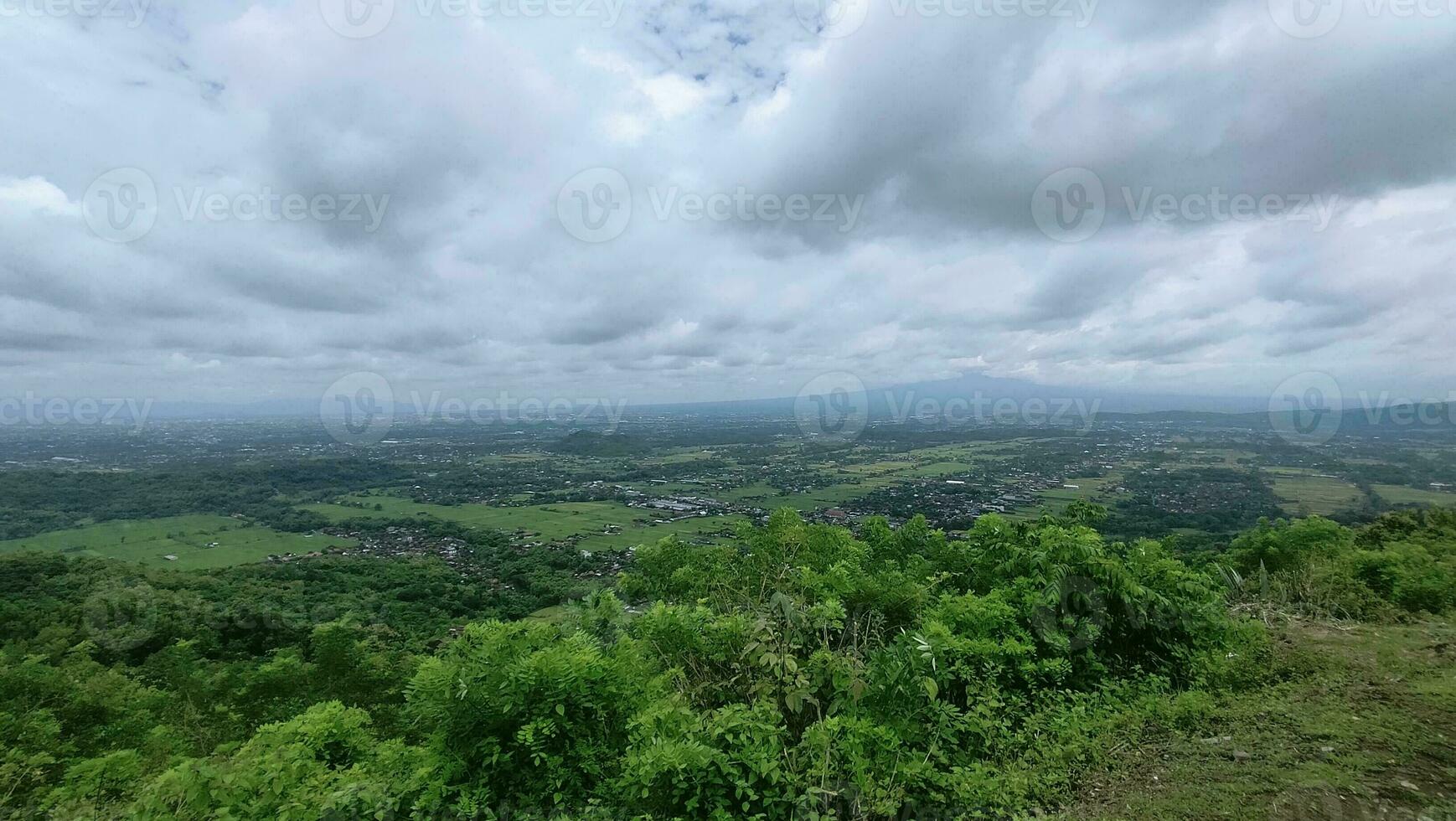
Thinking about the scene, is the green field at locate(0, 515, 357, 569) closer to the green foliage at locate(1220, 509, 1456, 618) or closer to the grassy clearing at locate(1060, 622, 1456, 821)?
the grassy clearing at locate(1060, 622, 1456, 821)

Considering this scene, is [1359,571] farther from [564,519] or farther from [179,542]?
[179,542]

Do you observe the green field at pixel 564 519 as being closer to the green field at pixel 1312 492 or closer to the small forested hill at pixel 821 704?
the small forested hill at pixel 821 704

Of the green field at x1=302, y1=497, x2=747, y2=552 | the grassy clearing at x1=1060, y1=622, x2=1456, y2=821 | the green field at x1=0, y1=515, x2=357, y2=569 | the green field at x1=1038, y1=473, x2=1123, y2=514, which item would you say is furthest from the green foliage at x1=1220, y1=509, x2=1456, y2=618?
the green field at x1=0, y1=515, x2=357, y2=569

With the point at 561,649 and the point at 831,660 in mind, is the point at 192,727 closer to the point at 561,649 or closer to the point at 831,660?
the point at 561,649

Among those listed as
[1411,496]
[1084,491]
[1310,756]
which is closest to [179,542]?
[1310,756]

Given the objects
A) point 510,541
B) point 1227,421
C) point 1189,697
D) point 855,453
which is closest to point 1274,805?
point 1189,697

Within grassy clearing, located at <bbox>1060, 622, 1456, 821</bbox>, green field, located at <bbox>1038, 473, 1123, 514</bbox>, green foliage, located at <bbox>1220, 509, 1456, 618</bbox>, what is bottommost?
green field, located at <bbox>1038, 473, 1123, 514</bbox>
